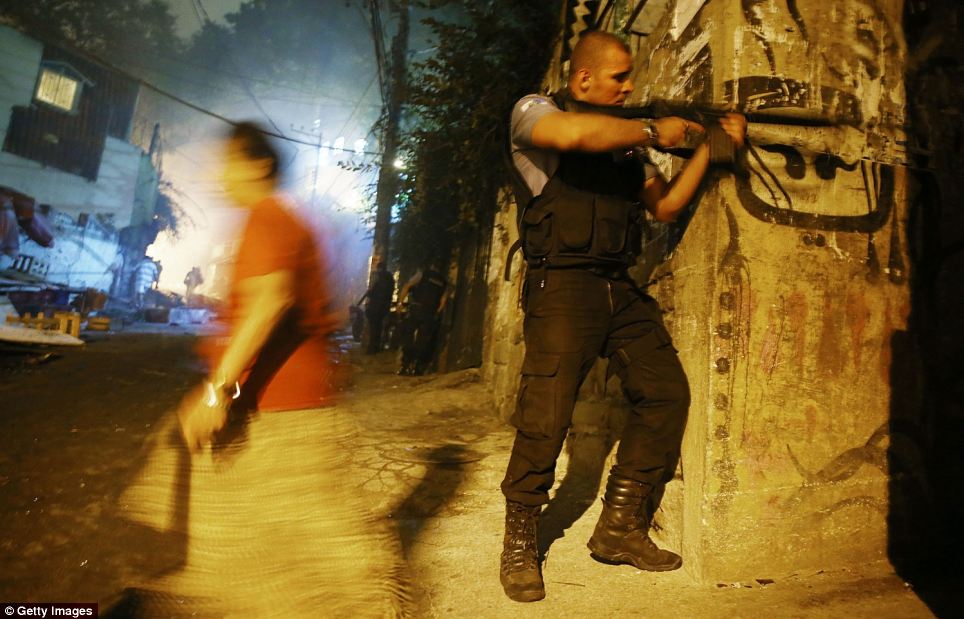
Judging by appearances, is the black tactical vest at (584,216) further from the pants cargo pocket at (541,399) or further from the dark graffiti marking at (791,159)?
the dark graffiti marking at (791,159)

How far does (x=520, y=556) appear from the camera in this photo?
5.72 ft

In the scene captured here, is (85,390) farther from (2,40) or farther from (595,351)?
(2,40)

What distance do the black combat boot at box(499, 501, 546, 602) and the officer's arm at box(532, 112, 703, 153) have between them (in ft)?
4.27

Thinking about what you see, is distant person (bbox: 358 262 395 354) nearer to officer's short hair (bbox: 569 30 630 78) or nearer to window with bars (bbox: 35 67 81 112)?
officer's short hair (bbox: 569 30 630 78)

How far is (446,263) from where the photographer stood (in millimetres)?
9742

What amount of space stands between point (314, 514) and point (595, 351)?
112cm

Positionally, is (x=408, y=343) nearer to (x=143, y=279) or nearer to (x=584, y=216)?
(x=584, y=216)

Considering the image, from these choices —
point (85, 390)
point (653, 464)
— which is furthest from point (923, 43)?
point (85, 390)

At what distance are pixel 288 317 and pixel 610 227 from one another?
3.93ft

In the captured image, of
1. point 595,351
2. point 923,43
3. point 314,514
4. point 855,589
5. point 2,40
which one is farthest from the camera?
point 2,40

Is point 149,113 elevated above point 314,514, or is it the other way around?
point 149,113

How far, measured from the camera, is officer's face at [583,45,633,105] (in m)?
1.89

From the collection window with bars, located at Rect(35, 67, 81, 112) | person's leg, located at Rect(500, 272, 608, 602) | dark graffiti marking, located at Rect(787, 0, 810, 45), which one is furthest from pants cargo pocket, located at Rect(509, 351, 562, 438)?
window with bars, located at Rect(35, 67, 81, 112)

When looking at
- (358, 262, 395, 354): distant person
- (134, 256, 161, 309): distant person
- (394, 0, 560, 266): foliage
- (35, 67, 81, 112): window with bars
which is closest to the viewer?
(394, 0, 560, 266): foliage
